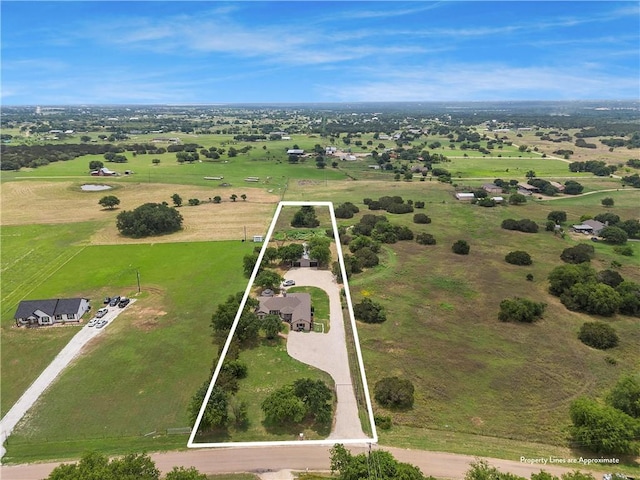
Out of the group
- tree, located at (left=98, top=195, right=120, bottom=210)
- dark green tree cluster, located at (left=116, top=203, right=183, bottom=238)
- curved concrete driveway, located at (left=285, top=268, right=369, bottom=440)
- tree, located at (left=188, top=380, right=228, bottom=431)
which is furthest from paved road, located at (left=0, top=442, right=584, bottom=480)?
tree, located at (left=98, top=195, right=120, bottom=210)

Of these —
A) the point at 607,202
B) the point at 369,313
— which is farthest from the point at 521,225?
the point at 369,313

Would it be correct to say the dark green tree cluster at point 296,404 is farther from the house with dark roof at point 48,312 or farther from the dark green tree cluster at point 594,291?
the dark green tree cluster at point 594,291

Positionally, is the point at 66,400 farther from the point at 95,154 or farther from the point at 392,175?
the point at 95,154

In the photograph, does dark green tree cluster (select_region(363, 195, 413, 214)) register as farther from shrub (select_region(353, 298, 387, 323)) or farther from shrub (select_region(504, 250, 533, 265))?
shrub (select_region(353, 298, 387, 323))

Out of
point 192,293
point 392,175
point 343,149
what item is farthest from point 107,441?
point 343,149

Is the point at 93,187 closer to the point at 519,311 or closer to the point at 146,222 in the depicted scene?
the point at 146,222

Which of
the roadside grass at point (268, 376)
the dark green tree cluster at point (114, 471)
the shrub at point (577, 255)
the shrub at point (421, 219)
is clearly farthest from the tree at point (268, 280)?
the shrub at point (421, 219)
